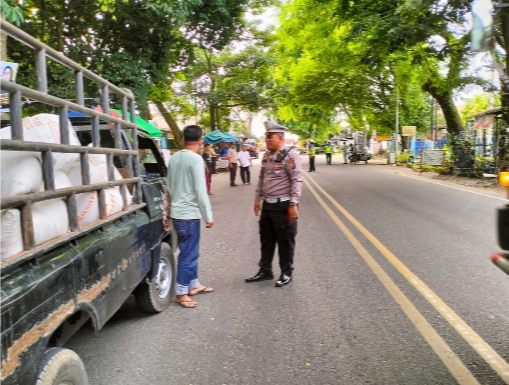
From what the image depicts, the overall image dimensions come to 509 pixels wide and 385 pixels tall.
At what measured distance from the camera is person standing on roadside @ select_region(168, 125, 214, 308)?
4293 mm

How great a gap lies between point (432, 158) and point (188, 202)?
2196 cm

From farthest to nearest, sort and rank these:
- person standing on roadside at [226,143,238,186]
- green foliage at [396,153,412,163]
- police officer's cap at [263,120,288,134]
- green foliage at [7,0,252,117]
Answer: green foliage at [396,153,412,163], person standing on roadside at [226,143,238,186], green foliage at [7,0,252,117], police officer's cap at [263,120,288,134]

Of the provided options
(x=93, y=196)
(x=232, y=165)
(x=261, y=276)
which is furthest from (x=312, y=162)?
(x=93, y=196)

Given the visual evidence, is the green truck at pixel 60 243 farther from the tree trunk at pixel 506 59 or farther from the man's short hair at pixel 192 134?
the tree trunk at pixel 506 59

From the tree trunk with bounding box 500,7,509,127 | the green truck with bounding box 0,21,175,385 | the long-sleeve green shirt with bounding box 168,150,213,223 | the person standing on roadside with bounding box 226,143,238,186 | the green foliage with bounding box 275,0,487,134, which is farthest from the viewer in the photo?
the person standing on roadside with bounding box 226,143,238,186

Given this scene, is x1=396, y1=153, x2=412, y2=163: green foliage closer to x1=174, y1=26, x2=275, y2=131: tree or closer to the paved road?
x1=174, y1=26, x2=275, y2=131: tree

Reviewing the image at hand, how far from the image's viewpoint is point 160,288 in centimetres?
437

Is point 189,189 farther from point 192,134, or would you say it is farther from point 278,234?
point 278,234

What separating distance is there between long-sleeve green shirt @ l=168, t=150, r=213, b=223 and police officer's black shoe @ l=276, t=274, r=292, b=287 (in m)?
1.25

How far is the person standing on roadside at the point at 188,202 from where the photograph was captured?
429 cm

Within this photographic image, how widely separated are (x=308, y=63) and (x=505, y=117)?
14246 millimetres

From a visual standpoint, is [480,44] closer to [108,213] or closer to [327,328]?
[327,328]

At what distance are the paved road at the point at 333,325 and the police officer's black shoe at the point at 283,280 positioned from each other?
8 centimetres

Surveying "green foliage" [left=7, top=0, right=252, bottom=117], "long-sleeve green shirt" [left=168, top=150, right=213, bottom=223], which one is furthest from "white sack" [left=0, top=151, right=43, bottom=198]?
"green foliage" [left=7, top=0, right=252, bottom=117]
